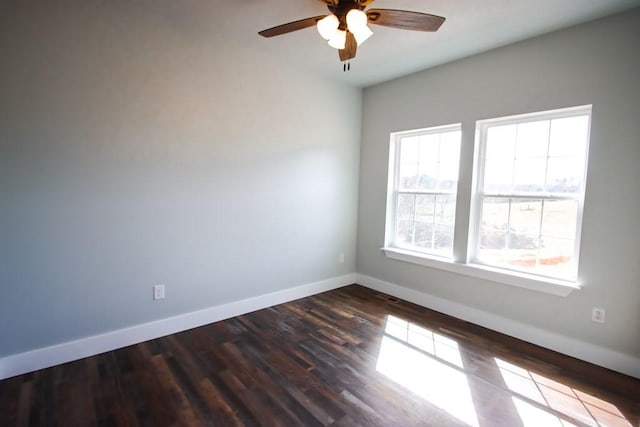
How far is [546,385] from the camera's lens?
6.80 feet

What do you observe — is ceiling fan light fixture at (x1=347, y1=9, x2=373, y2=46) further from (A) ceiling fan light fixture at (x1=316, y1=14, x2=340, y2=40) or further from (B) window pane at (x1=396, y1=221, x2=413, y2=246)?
(B) window pane at (x1=396, y1=221, x2=413, y2=246)

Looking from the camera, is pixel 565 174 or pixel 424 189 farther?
pixel 424 189

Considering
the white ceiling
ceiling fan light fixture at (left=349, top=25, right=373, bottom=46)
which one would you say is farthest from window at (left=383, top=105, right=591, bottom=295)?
ceiling fan light fixture at (left=349, top=25, right=373, bottom=46)

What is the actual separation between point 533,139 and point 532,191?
0.45 m

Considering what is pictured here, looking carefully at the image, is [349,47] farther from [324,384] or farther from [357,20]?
[324,384]

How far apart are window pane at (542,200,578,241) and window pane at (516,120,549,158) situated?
432 millimetres

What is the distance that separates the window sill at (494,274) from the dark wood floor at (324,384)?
50 centimetres

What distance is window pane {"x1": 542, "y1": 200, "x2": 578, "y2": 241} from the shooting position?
2477mm

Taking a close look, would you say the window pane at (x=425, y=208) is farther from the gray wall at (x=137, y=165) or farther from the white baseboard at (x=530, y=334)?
the gray wall at (x=137, y=165)

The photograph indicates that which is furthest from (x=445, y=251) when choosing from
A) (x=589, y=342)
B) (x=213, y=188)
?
(x=213, y=188)

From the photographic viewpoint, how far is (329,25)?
1746 mm

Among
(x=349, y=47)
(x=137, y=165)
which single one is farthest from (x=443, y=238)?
A: (x=137, y=165)

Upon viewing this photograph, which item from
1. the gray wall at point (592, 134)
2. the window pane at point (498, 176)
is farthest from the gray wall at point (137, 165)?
the window pane at point (498, 176)

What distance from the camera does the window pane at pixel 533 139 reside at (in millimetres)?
2614
